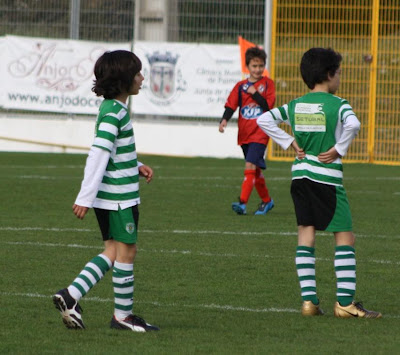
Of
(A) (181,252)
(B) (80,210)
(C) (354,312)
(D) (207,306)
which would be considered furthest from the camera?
(A) (181,252)

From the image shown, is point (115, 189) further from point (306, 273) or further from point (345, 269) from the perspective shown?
point (345, 269)

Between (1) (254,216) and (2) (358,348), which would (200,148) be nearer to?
(1) (254,216)

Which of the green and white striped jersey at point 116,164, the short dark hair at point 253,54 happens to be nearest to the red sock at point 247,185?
the short dark hair at point 253,54

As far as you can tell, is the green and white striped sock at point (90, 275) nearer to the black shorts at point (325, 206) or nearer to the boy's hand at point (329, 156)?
the black shorts at point (325, 206)

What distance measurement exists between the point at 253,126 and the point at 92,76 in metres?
10.4

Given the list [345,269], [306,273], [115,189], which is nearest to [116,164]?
[115,189]

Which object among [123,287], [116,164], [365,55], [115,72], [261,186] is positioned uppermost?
[365,55]

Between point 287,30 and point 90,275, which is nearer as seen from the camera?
point 90,275

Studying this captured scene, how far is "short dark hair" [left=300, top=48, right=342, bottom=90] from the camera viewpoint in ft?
→ 22.3

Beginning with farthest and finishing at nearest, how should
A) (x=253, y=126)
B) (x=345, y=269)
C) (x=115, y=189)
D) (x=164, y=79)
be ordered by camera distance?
(x=164, y=79), (x=253, y=126), (x=345, y=269), (x=115, y=189)

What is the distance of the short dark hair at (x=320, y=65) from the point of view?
22.3ft

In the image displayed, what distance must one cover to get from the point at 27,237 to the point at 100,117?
434cm

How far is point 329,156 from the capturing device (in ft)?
21.8

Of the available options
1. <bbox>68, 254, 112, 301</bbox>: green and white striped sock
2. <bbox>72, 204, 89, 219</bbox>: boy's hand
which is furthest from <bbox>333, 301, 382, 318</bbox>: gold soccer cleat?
<bbox>72, 204, 89, 219</bbox>: boy's hand
